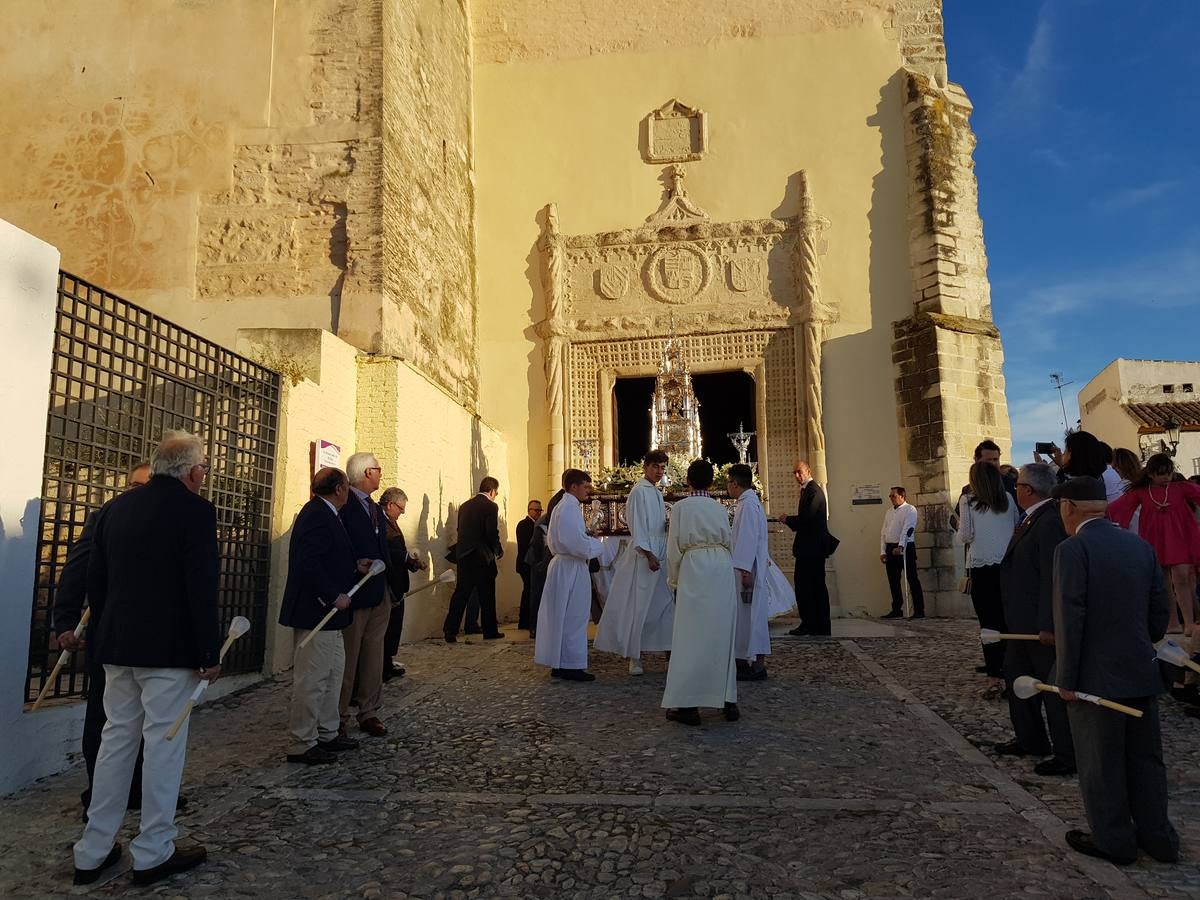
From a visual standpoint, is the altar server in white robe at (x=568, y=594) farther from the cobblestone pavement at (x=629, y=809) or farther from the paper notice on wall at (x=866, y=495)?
the paper notice on wall at (x=866, y=495)

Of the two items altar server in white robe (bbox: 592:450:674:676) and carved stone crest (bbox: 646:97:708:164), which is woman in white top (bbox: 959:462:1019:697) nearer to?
altar server in white robe (bbox: 592:450:674:676)

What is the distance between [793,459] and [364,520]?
7.96m

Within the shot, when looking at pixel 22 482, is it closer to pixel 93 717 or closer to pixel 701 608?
pixel 93 717

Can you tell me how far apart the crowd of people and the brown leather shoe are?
0.02m

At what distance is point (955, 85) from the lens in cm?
1239

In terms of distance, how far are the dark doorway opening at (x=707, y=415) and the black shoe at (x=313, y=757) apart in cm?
1080

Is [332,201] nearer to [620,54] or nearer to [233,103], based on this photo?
[233,103]

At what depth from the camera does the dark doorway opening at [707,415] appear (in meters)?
14.8

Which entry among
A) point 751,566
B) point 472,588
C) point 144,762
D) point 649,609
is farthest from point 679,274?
point 144,762

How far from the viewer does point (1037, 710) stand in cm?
410

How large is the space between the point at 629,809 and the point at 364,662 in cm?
209

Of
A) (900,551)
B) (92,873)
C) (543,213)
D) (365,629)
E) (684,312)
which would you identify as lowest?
(92,873)

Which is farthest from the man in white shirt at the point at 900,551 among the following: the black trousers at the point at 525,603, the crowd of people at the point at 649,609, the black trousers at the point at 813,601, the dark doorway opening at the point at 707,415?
the black trousers at the point at 525,603

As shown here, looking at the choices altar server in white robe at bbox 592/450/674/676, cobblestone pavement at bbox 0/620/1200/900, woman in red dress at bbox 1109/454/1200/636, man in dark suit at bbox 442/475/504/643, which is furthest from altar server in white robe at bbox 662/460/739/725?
man in dark suit at bbox 442/475/504/643
